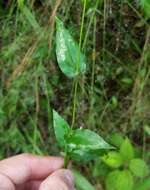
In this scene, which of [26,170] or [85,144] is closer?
[85,144]

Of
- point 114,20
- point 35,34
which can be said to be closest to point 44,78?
point 35,34

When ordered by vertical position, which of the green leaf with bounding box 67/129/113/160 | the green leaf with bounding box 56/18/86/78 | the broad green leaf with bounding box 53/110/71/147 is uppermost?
the green leaf with bounding box 56/18/86/78

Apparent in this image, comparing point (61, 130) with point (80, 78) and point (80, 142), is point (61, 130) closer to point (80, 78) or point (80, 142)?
point (80, 142)

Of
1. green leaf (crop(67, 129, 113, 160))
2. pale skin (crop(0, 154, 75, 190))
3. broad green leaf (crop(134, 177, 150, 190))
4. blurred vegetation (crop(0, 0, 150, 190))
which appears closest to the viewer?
green leaf (crop(67, 129, 113, 160))

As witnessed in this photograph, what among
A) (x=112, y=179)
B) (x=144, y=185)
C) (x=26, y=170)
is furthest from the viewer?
(x=112, y=179)

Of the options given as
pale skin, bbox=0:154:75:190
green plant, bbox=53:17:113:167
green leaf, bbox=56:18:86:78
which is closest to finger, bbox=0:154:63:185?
pale skin, bbox=0:154:75:190

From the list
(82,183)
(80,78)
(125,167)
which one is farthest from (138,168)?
(80,78)

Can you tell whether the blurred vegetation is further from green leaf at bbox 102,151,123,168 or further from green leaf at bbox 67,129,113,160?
green leaf at bbox 67,129,113,160

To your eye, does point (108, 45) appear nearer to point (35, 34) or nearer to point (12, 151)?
point (35, 34)
